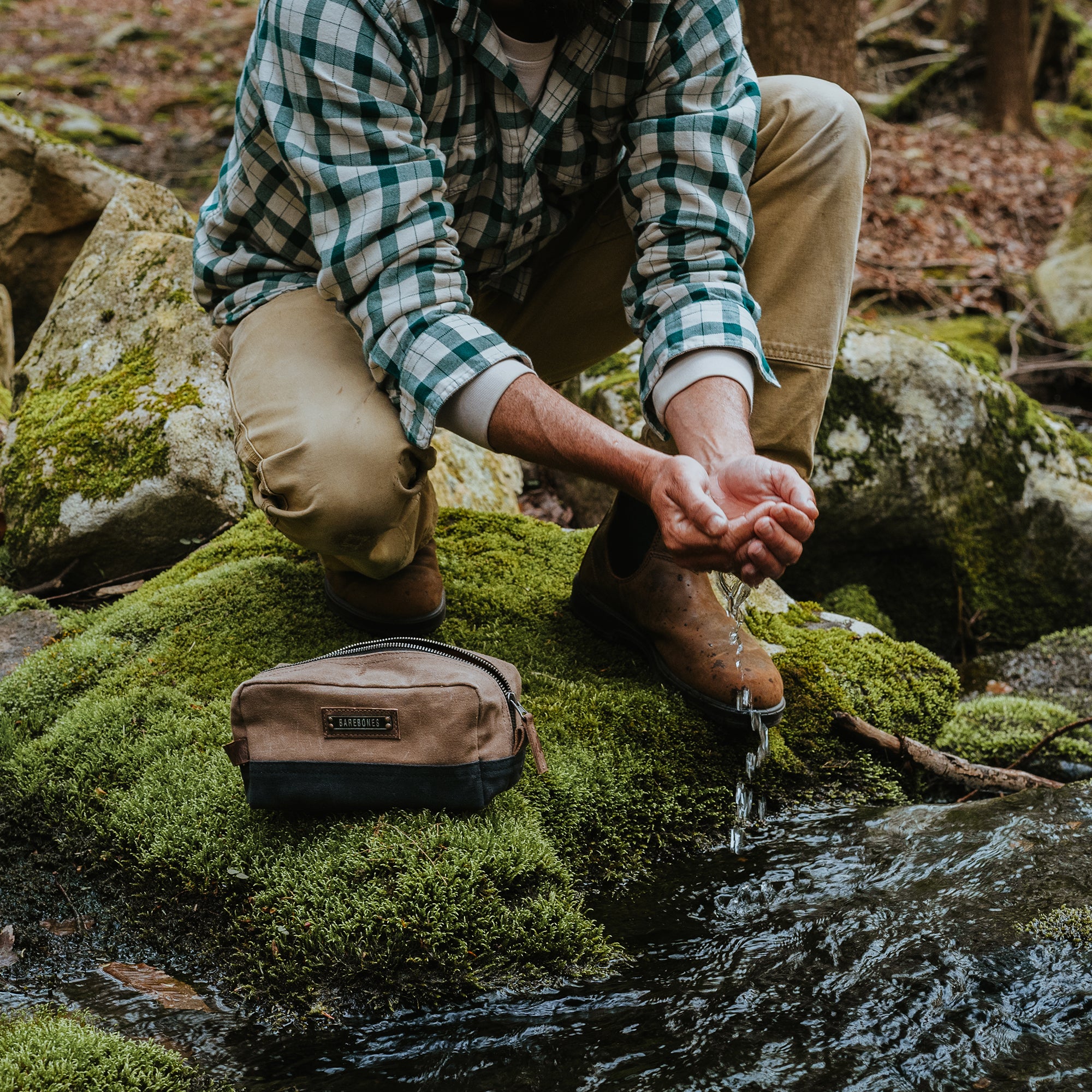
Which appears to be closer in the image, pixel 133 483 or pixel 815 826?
pixel 815 826

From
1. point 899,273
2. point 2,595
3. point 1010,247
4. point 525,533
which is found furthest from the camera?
point 1010,247

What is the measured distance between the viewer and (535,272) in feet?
9.69

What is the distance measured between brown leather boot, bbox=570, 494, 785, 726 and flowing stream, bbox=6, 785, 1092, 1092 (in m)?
0.46

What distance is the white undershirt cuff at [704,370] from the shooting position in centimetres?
221

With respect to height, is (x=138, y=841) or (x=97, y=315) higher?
(x=97, y=315)

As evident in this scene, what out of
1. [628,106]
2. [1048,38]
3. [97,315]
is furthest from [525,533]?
[1048,38]

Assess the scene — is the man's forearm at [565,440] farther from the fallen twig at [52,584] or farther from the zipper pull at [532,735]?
the fallen twig at [52,584]

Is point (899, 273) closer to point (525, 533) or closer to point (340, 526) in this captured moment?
point (525, 533)

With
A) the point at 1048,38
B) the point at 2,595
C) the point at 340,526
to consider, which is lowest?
the point at 2,595

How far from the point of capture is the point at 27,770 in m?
2.44

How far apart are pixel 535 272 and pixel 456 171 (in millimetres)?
558

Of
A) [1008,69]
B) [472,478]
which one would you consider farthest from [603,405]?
[1008,69]

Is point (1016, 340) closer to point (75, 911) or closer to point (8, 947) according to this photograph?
point (75, 911)

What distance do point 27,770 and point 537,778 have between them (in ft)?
4.26
